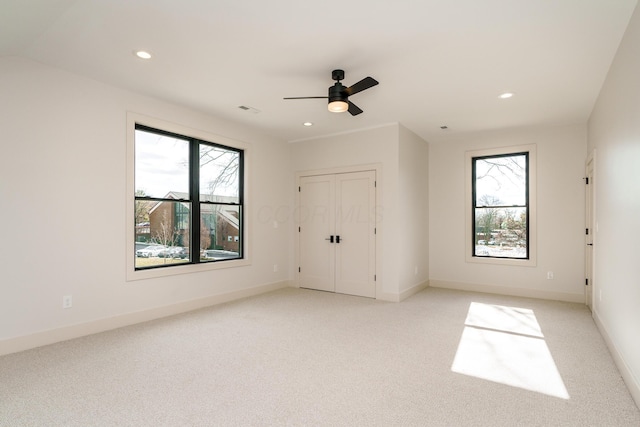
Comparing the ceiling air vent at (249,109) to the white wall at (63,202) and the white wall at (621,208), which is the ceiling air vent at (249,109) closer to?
the white wall at (63,202)

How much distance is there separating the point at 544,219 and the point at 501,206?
0.65 metres

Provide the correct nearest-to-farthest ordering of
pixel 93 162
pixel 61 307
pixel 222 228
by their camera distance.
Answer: pixel 61 307 → pixel 93 162 → pixel 222 228

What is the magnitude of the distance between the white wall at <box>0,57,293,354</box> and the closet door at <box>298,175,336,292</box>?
2.41 m

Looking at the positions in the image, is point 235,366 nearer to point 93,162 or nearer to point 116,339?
point 116,339

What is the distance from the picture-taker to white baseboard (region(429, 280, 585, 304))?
523 cm

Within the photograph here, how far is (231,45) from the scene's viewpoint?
9.71 feet

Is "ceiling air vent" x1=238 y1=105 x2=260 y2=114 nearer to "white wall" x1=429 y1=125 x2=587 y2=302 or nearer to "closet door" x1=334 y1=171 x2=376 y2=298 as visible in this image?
"closet door" x1=334 y1=171 x2=376 y2=298

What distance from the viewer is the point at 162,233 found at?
4395 millimetres

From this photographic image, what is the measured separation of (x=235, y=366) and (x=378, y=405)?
124 cm

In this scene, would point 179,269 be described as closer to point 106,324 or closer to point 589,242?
point 106,324

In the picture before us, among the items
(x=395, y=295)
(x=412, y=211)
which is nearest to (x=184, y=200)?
(x=395, y=295)

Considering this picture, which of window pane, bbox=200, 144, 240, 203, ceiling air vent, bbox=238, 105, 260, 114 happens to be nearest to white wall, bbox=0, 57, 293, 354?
window pane, bbox=200, 144, 240, 203

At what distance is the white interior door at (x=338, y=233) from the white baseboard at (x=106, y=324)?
137 centimetres

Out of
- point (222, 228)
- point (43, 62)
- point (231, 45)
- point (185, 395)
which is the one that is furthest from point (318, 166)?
point (185, 395)
